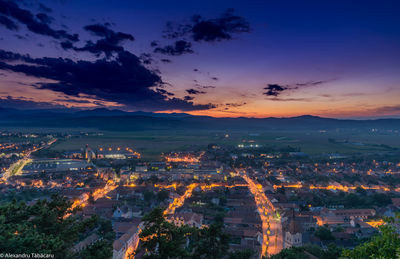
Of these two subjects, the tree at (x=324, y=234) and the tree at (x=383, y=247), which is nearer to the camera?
the tree at (x=383, y=247)

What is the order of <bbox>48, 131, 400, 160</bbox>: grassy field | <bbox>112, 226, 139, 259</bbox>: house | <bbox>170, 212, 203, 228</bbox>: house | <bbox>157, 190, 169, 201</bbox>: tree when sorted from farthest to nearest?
<bbox>48, 131, 400, 160</bbox>: grassy field, <bbox>157, 190, 169, 201</bbox>: tree, <bbox>170, 212, 203, 228</bbox>: house, <bbox>112, 226, 139, 259</bbox>: house

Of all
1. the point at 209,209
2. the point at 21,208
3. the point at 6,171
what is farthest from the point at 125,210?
the point at 6,171

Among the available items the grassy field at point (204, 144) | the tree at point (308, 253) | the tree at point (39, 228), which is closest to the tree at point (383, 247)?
the tree at point (39, 228)

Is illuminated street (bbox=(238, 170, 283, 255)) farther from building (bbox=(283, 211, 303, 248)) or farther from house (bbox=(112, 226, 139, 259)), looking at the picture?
house (bbox=(112, 226, 139, 259))

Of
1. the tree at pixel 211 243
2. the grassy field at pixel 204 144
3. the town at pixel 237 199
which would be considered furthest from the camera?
the grassy field at pixel 204 144

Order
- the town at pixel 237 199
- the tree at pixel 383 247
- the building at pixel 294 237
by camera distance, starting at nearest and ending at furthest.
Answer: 1. the tree at pixel 383 247
2. the building at pixel 294 237
3. the town at pixel 237 199

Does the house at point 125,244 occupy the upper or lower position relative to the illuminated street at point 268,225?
upper

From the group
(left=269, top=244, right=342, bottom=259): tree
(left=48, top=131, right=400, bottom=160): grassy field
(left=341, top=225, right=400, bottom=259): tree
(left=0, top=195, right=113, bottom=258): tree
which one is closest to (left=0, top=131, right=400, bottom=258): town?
(left=0, top=195, right=113, bottom=258): tree

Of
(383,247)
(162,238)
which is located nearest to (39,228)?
(162,238)

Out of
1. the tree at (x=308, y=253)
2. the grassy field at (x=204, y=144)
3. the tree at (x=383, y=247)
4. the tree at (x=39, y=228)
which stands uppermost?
the tree at (x=383, y=247)

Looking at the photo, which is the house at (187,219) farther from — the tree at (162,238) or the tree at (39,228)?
the tree at (39,228)

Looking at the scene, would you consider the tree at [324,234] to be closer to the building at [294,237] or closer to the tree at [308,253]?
the building at [294,237]

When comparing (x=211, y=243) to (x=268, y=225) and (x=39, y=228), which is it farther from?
(x=268, y=225)

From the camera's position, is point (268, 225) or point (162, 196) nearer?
point (268, 225)
